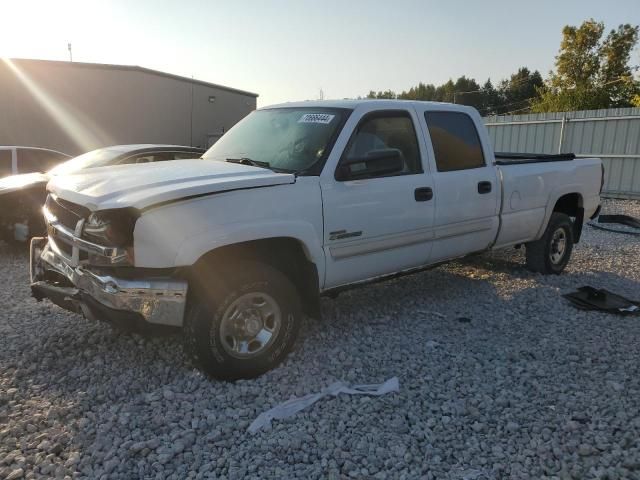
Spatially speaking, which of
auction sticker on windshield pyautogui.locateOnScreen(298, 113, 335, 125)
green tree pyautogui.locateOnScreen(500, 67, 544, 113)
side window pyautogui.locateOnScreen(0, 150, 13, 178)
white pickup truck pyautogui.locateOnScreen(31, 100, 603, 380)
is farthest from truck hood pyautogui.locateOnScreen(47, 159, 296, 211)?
green tree pyautogui.locateOnScreen(500, 67, 544, 113)

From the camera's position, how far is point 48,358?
3.85 metres

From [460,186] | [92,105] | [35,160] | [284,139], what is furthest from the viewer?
[92,105]

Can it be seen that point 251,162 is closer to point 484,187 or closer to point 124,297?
point 124,297

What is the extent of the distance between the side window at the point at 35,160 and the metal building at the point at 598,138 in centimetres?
1307

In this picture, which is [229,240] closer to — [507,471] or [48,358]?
[48,358]

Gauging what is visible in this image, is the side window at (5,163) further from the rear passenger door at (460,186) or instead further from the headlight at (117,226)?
the rear passenger door at (460,186)

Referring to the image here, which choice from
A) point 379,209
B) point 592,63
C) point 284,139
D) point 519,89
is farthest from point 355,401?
point 519,89

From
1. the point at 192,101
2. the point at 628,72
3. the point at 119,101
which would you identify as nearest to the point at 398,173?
the point at 119,101

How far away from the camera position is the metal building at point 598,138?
13.4 meters

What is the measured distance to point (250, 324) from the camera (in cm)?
356

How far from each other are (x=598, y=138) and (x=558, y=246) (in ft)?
30.7

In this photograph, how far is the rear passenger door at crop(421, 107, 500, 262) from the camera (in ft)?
15.3

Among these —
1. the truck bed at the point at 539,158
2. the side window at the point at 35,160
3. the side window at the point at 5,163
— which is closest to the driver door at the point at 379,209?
the truck bed at the point at 539,158

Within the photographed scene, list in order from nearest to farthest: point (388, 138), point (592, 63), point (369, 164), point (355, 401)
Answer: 1. point (355, 401)
2. point (369, 164)
3. point (388, 138)
4. point (592, 63)
